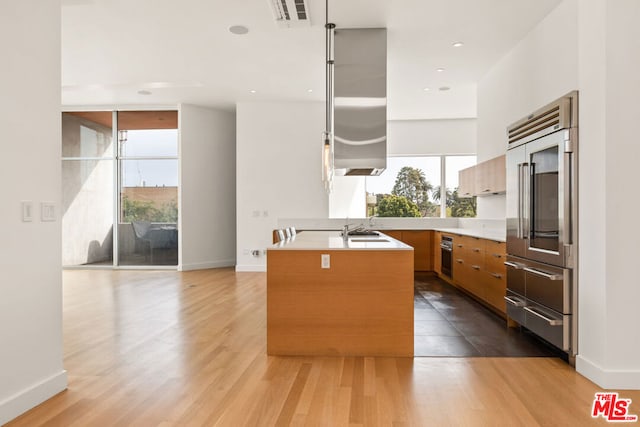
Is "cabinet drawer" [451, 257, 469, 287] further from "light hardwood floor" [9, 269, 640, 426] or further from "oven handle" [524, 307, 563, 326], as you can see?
"light hardwood floor" [9, 269, 640, 426]

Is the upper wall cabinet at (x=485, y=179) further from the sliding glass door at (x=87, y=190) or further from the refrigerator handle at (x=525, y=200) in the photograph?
the sliding glass door at (x=87, y=190)

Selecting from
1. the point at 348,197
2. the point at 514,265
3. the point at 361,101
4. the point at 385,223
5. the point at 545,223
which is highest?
the point at 361,101

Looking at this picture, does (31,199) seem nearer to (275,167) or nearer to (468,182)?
(275,167)

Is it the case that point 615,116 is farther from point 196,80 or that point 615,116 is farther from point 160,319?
point 196,80

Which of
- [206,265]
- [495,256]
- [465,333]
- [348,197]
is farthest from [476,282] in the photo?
[206,265]

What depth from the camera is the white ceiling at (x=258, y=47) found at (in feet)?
12.8

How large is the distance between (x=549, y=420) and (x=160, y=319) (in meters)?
3.47

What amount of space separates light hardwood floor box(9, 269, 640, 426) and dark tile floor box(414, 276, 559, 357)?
20cm

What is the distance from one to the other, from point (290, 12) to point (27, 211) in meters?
2.58

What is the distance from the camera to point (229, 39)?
4.62 meters

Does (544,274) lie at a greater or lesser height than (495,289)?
greater

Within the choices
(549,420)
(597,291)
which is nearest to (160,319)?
(549,420)

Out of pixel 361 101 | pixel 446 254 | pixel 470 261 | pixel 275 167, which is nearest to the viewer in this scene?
pixel 361 101

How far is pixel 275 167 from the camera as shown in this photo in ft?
24.1
